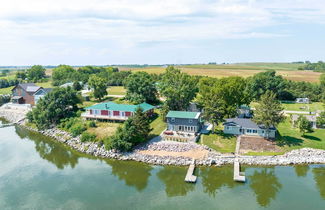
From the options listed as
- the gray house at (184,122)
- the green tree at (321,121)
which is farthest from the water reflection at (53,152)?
the green tree at (321,121)

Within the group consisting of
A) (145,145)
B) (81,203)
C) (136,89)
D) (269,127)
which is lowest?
(81,203)

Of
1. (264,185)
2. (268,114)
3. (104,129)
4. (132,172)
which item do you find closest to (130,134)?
(132,172)

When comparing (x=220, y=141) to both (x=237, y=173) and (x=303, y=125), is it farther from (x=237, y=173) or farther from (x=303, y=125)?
(x=303, y=125)

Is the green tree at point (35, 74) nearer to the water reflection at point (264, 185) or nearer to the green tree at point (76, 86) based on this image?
the green tree at point (76, 86)

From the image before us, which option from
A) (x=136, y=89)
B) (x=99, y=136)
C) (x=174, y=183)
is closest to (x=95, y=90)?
(x=136, y=89)

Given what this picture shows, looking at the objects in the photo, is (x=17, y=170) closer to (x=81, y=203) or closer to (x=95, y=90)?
(x=81, y=203)

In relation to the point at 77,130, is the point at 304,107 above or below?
above

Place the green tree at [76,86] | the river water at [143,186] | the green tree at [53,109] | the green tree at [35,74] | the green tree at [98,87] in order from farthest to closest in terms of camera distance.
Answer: the green tree at [35,74] < the green tree at [76,86] < the green tree at [98,87] < the green tree at [53,109] < the river water at [143,186]
